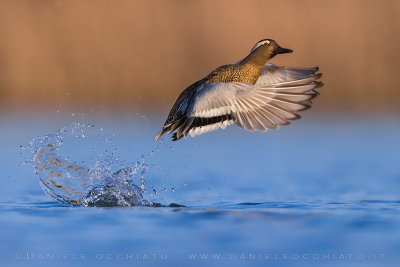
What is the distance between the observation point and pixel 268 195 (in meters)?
7.19

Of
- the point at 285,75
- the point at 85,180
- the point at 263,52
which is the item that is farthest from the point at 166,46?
the point at 285,75

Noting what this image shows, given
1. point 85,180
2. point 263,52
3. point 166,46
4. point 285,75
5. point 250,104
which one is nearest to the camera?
point 250,104

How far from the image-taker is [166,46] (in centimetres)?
1416

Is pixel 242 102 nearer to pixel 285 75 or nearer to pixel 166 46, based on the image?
pixel 285 75

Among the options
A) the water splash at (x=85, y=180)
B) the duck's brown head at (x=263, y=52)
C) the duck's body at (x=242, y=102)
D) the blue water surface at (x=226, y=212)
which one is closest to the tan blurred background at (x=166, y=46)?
the blue water surface at (x=226, y=212)

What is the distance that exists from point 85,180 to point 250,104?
5.85 ft

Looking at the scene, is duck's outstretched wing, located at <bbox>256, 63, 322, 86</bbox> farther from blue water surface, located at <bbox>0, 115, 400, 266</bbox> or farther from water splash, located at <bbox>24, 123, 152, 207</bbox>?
water splash, located at <bbox>24, 123, 152, 207</bbox>

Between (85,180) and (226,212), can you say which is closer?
(226,212)

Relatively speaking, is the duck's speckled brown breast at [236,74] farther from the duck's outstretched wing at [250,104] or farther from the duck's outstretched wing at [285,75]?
the duck's outstretched wing at [250,104]

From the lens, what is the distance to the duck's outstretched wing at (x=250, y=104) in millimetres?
5652

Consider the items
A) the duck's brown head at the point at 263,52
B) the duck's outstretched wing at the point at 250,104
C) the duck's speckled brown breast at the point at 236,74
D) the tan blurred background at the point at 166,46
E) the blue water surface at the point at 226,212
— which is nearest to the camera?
the blue water surface at the point at 226,212

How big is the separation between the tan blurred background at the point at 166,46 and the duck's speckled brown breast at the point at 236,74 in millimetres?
7379

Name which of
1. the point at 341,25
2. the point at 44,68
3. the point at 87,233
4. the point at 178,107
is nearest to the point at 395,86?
the point at 341,25

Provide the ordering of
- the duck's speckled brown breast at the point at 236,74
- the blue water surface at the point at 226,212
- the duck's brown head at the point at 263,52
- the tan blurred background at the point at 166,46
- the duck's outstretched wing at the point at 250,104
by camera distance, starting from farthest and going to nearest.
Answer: the tan blurred background at the point at 166,46 → the duck's brown head at the point at 263,52 → the duck's speckled brown breast at the point at 236,74 → the duck's outstretched wing at the point at 250,104 → the blue water surface at the point at 226,212
